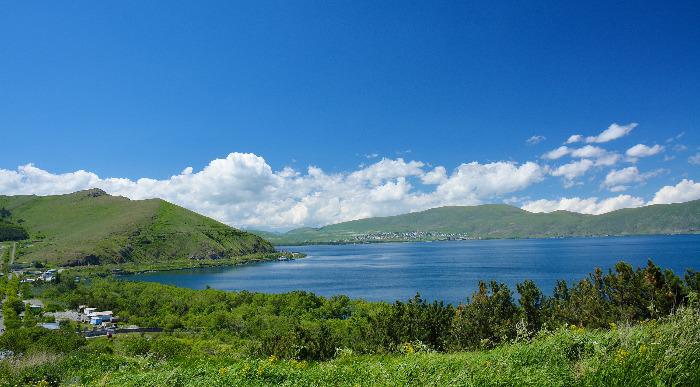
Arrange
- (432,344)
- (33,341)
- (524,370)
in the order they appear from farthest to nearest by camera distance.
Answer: (33,341) < (432,344) < (524,370)

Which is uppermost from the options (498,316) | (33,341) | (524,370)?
(524,370)

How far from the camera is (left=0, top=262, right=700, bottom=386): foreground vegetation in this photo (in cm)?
661

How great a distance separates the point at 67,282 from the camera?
129 metres

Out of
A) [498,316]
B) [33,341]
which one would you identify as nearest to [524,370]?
[498,316]

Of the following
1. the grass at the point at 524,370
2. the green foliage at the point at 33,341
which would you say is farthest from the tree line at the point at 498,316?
the green foliage at the point at 33,341

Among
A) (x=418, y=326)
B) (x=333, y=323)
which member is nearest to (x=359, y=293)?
(x=333, y=323)

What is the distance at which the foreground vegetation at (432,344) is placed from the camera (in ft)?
21.7

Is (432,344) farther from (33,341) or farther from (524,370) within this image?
(33,341)

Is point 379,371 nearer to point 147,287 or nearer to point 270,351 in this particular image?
point 270,351

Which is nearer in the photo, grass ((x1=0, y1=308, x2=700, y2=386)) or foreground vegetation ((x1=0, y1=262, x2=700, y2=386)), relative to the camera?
grass ((x1=0, y1=308, x2=700, y2=386))

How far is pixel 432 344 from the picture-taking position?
90.8 feet

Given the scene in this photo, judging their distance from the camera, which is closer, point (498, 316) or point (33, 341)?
point (498, 316)

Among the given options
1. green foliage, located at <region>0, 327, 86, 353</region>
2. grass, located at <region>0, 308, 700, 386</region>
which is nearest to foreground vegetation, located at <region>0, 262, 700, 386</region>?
grass, located at <region>0, 308, 700, 386</region>

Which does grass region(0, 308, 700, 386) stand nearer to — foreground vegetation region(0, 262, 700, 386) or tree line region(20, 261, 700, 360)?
foreground vegetation region(0, 262, 700, 386)
